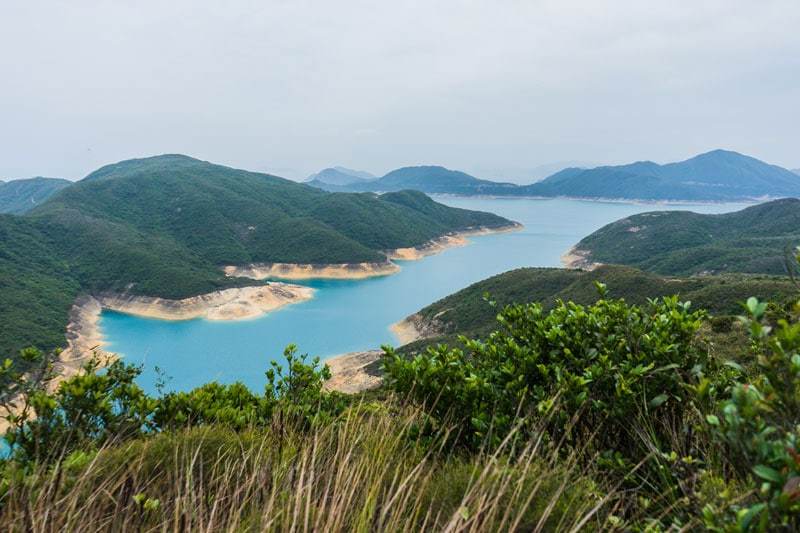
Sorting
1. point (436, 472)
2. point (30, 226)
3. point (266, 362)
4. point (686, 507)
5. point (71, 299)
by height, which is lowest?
point (266, 362)

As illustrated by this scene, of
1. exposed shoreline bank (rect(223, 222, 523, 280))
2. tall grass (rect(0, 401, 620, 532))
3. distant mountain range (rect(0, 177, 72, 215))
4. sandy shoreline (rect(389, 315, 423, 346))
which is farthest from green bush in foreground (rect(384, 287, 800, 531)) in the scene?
distant mountain range (rect(0, 177, 72, 215))

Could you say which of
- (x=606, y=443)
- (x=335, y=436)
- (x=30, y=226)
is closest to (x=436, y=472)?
(x=335, y=436)

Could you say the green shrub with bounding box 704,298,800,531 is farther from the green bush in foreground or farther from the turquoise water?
the turquoise water

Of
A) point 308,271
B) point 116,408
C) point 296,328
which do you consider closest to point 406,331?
point 296,328

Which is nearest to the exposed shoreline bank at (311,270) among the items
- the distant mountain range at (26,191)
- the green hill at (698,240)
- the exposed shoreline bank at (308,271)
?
the exposed shoreline bank at (308,271)

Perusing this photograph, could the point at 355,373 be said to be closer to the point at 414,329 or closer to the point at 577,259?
the point at 414,329

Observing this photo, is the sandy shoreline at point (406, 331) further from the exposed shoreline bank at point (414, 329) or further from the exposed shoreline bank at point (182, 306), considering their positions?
the exposed shoreline bank at point (182, 306)

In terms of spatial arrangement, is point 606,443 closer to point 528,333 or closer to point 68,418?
point 528,333
